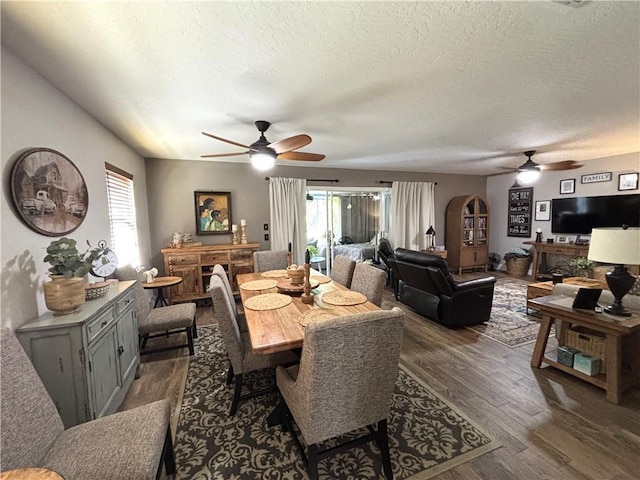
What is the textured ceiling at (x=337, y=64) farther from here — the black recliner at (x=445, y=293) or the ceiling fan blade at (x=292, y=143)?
the black recliner at (x=445, y=293)

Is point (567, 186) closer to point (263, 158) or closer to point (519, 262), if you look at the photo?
point (519, 262)

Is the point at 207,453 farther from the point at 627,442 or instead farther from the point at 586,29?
the point at 586,29

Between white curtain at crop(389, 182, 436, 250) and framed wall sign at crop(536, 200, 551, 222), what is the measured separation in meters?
2.24

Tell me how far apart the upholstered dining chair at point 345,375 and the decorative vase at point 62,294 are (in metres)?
1.46

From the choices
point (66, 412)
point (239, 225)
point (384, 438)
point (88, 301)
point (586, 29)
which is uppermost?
point (586, 29)

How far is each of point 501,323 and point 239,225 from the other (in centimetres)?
430

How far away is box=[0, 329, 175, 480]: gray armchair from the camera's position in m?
1.10

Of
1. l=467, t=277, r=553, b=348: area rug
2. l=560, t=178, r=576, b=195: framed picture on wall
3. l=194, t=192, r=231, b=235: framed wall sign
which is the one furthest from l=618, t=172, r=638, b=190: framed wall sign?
l=194, t=192, r=231, b=235: framed wall sign

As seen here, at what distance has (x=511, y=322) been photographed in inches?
145

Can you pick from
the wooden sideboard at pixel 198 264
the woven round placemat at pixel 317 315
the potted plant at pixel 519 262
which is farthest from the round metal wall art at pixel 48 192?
the potted plant at pixel 519 262

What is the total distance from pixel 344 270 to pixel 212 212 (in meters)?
2.84

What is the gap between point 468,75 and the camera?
1.99 metres

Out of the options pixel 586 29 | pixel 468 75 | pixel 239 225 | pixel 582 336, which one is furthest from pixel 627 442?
pixel 239 225

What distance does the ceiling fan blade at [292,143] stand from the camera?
91.7 inches
